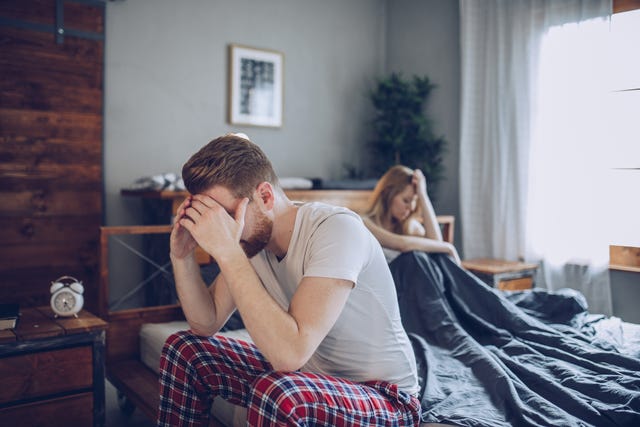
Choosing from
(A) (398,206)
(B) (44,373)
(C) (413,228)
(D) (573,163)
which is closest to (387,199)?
(A) (398,206)

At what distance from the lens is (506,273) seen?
3.37 meters

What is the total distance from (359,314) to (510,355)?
3.03 ft

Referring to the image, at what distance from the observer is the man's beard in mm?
1349

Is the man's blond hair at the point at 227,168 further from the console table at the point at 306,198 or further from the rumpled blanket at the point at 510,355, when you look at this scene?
the console table at the point at 306,198

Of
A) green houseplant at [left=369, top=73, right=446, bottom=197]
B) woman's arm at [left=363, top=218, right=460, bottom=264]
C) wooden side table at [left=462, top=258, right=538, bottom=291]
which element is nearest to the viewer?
woman's arm at [left=363, top=218, right=460, bottom=264]

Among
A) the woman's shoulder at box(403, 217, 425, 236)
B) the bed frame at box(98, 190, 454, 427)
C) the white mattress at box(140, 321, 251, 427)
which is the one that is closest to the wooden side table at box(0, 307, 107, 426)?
the bed frame at box(98, 190, 454, 427)

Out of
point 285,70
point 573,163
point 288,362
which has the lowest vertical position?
point 288,362

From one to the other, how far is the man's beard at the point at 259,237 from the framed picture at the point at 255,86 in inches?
95.7

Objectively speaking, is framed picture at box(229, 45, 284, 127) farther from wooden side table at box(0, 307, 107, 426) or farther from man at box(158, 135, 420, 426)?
man at box(158, 135, 420, 426)

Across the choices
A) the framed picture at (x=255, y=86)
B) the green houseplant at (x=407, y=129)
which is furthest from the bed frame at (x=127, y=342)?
the green houseplant at (x=407, y=129)

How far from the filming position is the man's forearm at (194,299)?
1.44 metres

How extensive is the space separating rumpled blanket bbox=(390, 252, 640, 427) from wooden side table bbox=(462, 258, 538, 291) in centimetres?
79

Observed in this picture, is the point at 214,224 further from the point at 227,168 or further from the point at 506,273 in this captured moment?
the point at 506,273

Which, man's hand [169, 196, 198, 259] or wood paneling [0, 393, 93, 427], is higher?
man's hand [169, 196, 198, 259]
